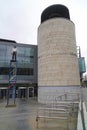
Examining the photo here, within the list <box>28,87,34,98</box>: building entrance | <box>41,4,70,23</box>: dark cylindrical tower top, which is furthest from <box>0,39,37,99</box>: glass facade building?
<box>41,4,70,23</box>: dark cylindrical tower top

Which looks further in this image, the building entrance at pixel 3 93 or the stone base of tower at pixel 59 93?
the building entrance at pixel 3 93

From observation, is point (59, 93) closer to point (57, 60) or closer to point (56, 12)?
point (57, 60)

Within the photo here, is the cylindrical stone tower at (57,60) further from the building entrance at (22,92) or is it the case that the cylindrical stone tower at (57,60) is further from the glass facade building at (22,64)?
the building entrance at (22,92)

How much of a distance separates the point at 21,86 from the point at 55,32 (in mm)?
14111

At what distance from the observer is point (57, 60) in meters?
21.9

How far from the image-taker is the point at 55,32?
22969 millimetres

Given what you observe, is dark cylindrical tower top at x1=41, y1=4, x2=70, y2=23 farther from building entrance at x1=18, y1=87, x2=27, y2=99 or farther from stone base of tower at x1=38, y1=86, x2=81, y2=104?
building entrance at x1=18, y1=87, x2=27, y2=99

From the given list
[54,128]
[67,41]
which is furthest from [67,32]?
[54,128]

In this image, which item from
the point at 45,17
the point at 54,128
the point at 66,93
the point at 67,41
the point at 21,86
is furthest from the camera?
the point at 21,86

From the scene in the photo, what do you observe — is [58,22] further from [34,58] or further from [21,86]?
[21,86]

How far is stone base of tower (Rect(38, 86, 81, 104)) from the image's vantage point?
20.9 m

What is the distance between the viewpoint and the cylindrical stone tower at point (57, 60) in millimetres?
21266

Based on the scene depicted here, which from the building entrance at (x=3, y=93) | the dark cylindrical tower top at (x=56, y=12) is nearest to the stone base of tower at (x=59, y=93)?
the building entrance at (x=3, y=93)

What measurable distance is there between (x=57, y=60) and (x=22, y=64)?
34.3ft
